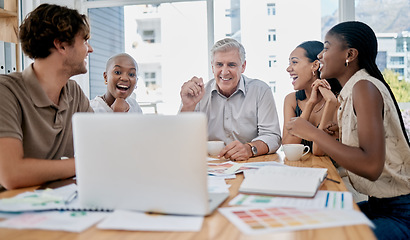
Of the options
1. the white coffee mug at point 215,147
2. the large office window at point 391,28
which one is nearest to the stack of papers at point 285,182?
the white coffee mug at point 215,147

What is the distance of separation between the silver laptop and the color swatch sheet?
0.08 metres

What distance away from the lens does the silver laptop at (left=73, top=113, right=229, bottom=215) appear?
85cm

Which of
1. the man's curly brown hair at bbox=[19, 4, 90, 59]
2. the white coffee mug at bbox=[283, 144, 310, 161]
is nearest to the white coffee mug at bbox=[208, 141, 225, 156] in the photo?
Answer: the white coffee mug at bbox=[283, 144, 310, 161]

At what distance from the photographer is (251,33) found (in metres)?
4.14

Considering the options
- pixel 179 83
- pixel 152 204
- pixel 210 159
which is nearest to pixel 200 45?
pixel 179 83

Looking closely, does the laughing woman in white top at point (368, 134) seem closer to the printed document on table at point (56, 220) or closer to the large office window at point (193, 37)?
the printed document on table at point (56, 220)

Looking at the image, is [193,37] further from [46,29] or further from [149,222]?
[149,222]

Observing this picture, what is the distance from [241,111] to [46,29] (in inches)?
50.5

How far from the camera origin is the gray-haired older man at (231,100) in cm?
239

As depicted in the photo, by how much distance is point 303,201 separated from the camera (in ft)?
3.35

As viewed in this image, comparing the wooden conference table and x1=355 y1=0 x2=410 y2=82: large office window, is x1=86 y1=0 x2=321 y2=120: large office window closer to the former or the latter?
x1=355 y1=0 x2=410 y2=82: large office window

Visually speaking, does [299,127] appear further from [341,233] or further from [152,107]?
[152,107]

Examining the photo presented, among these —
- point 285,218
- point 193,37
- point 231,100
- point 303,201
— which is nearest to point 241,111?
point 231,100

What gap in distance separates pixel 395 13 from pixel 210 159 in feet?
10.2
